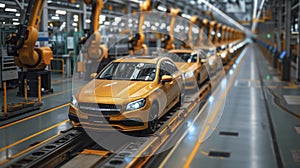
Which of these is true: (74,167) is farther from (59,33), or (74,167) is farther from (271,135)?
(59,33)

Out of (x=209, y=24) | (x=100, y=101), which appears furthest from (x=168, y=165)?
(x=209, y=24)

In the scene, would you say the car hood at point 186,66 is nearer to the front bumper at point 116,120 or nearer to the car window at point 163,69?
the car window at point 163,69

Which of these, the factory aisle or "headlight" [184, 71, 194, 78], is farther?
"headlight" [184, 71, 194, 78]

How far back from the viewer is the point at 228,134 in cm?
804

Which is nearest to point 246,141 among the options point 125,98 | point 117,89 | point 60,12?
point 125,98

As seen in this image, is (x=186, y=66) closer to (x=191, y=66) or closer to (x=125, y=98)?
(x=191, y=66)

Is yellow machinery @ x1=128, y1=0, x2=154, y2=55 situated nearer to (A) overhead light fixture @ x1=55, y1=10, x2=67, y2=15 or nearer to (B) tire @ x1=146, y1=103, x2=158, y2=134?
(A) overhead light fixture @ x1=55, y1=10, x2=67, y2=15

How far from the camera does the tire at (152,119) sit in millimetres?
6968

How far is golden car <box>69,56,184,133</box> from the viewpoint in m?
6.53

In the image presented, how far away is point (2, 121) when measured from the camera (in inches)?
349

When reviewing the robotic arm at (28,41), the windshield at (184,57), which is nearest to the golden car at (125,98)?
the robotic arm at (28,41)

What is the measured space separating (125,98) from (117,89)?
438 mm

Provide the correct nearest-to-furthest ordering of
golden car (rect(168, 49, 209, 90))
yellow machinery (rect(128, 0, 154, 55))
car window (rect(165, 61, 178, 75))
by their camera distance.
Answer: car window (rect(165, 61, 178, 75))
golden car (rect(168, 49, 209, 90))
yellow machinery (rect(128, 0, 154, 55))

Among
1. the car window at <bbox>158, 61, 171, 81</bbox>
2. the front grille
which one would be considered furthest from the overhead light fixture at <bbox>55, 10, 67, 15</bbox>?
the front grille
